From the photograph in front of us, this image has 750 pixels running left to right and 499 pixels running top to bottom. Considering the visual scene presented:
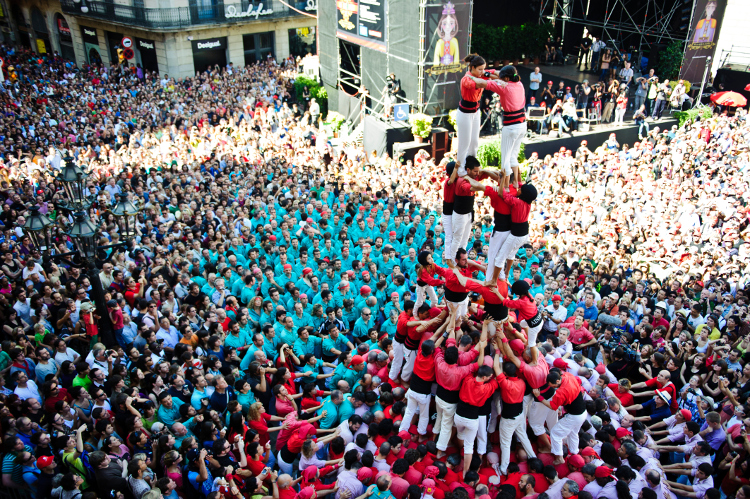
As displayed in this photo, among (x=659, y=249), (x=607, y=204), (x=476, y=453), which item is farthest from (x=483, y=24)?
(x=476, y=453)

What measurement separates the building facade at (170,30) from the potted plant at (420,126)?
1332 centimetres

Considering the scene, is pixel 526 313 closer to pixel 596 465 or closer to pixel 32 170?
pixel 596 465

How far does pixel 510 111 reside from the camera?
659 cm

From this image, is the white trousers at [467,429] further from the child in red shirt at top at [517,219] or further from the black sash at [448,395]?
the child in red shirt at top at [517,219]

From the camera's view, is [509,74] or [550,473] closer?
[550,473]

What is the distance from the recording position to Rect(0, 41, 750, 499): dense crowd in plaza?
623cm

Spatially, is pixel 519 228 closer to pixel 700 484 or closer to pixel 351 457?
pixel 351 457

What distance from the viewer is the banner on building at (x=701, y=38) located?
20.0 m

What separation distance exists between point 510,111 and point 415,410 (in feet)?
12.9

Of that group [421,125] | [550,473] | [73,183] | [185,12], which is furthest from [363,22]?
[550,473]

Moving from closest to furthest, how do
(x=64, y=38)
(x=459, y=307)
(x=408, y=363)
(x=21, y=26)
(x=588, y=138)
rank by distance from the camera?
(x=459, y=307), (x=408, y=363), (x=588, y=138), (x=64, y=38), (x=21, y=26)

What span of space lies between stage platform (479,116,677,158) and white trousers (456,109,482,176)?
463 inches

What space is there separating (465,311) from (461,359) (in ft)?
3.94

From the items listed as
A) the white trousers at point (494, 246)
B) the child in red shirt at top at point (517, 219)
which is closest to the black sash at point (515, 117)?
the child in red shirt at top at point (517, 219)
